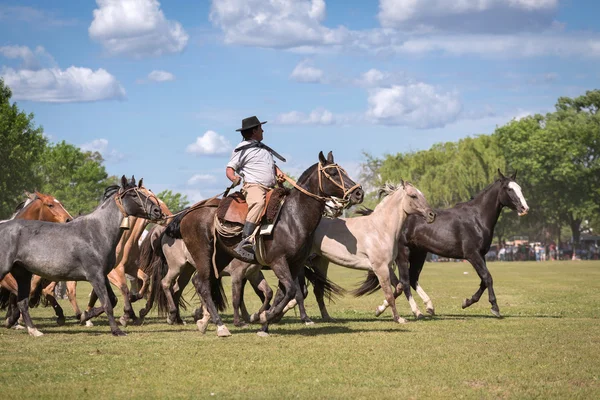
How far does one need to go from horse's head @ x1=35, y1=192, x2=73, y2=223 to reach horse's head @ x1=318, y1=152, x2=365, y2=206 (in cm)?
602

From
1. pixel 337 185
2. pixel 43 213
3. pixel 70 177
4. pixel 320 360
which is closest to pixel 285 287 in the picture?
pixel 337 185

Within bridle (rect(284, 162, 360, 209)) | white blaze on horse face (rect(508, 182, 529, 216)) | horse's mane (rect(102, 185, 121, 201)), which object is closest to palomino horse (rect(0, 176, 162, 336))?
horse's mane (rect(102, 185, 121, 201))

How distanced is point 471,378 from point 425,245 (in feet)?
31.4

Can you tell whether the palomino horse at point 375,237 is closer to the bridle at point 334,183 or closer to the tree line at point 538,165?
the bridle at point 334,183

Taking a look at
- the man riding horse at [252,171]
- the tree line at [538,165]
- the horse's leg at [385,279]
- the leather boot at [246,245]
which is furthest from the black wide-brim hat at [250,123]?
the tree line at [538,165]

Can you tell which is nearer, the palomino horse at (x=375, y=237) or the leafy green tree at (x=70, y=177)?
the palomino horse at (x=375, y=237)

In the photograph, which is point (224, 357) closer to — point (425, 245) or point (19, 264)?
A: point (19, 264)

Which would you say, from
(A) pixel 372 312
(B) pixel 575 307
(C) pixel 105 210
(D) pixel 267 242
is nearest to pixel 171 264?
(C) pixel 105 210

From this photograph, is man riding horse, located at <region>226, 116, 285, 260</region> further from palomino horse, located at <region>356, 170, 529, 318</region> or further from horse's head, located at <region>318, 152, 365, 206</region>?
palomino horse, located at <region>356, 170, 529, 318</region>

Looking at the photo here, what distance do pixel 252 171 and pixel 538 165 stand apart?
2700 inches

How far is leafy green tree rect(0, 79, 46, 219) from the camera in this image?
196 feet

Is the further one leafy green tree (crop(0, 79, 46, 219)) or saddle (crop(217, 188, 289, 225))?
leafy green tree (crop(0, 79, 46, 219))

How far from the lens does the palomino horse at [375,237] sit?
53.6 ft

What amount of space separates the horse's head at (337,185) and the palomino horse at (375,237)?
1908mm
